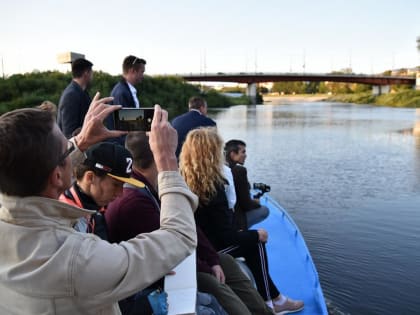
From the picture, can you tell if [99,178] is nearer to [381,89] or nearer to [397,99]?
[397,99]

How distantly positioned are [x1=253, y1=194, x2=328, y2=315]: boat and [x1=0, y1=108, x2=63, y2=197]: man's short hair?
2646mm

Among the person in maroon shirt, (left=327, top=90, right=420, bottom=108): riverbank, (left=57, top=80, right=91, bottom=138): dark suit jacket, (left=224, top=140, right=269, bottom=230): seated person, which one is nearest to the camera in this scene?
the person in maroon shirt

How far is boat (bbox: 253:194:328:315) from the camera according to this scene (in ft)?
11.0

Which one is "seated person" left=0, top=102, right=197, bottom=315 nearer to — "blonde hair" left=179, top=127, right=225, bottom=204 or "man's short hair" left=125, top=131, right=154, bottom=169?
"man's short hair" left=125, top=131, right=154, bottom=169

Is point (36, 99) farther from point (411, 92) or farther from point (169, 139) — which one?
point (411, 92)

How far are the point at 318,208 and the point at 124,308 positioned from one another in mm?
6653

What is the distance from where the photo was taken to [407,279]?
16.3ft

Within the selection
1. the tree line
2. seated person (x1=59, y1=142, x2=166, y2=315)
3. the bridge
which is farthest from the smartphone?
the bridge

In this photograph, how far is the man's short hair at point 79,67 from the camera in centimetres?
414

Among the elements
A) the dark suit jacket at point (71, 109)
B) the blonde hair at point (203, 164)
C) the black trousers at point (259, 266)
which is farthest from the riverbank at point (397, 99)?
the blonde hair at point (203, 164)

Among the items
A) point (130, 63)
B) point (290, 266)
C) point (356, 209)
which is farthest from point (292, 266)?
point (356, 209)

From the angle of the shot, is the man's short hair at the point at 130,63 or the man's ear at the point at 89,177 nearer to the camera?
the man's ear at the point at 89,177

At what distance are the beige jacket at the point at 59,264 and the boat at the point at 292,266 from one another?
7.97 ft

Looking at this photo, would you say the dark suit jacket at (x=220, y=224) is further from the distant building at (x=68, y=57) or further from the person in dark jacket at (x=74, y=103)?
the distant building at (x=68, y=57)
